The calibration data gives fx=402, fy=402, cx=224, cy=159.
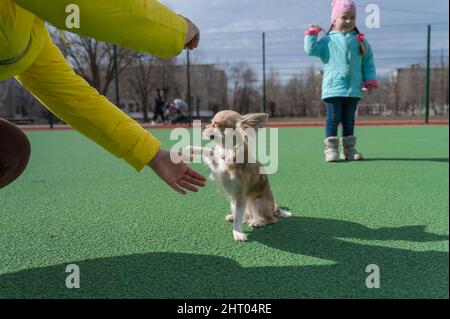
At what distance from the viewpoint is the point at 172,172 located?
1957 millimetres

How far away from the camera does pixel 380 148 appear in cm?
739

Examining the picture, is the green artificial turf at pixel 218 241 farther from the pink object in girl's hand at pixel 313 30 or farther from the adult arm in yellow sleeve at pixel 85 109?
the pink object in girl's hand at pixel 313 30

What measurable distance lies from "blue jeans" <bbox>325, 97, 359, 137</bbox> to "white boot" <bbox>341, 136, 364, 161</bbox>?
0.12m

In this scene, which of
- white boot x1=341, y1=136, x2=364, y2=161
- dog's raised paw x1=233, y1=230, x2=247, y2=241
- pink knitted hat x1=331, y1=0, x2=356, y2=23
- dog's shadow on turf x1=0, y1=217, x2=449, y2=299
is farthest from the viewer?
white boot x1=341, y1=136, x2=364, y2=161

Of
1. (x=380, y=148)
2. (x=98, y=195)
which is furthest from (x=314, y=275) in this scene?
(x=380, y=148)

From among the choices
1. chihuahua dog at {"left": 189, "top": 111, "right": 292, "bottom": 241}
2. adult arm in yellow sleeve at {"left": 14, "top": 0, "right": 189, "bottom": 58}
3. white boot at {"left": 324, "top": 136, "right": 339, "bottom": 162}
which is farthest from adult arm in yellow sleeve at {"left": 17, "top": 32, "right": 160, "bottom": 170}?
white boot at {"left": 324, "top": 136, "right": 339, "bottom": 162}

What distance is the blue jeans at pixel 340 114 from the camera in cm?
600

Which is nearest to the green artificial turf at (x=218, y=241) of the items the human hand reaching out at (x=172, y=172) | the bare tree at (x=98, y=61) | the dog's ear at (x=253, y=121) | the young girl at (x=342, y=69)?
the human hand reaching out at (x=172, y=172)

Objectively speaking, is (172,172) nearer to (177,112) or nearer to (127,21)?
(127,21)

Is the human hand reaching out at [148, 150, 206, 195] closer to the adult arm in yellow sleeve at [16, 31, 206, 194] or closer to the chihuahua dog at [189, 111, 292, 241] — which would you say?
the adult arm in yellow sleeve at [16, 31, 206, 194]

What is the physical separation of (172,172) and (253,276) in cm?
62

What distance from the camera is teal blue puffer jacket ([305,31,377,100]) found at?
588 centimetres

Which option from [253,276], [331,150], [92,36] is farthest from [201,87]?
[92,36]
